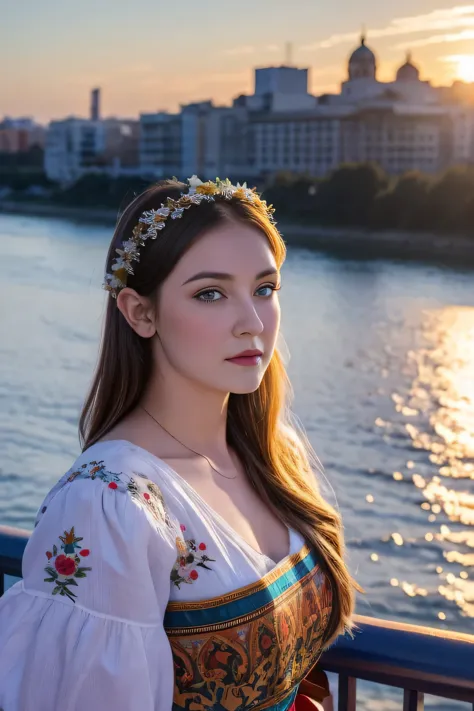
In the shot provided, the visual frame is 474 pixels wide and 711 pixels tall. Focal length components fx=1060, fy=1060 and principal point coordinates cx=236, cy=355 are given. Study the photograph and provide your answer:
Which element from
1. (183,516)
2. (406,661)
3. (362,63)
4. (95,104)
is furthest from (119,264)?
(95,104)

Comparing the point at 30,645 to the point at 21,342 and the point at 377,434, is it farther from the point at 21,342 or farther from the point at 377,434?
the point at 21,342

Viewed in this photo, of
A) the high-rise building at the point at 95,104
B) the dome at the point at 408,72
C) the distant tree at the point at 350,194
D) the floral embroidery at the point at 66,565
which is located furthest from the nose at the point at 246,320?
the high-rise building at the point at 95,104

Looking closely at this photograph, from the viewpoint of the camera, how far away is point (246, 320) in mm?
789

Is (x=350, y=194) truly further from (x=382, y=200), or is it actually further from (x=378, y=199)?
(x=382, y=200)

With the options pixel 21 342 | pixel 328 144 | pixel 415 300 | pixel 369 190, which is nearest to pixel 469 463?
pixel 21 342

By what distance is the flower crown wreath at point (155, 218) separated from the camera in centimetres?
82

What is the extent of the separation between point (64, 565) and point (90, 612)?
3cm

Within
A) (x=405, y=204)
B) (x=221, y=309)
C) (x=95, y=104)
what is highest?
(x=95, y=104)

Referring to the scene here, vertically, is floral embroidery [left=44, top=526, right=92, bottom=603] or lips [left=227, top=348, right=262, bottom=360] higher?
lips [left=227, top=348, right=262, bottom=360]

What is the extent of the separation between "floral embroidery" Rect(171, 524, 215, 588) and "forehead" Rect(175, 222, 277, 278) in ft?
0.66

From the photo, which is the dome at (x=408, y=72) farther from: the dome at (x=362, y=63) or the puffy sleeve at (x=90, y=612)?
the puffy sleeve at (x=90, y=612)

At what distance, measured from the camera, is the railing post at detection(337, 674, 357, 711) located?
2.70ft

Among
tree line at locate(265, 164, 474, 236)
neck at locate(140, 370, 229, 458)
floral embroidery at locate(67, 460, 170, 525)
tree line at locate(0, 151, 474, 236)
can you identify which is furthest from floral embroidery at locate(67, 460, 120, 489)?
tree line at locate(265, 164, 474, 236)

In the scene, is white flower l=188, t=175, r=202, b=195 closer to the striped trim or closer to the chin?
the chin
